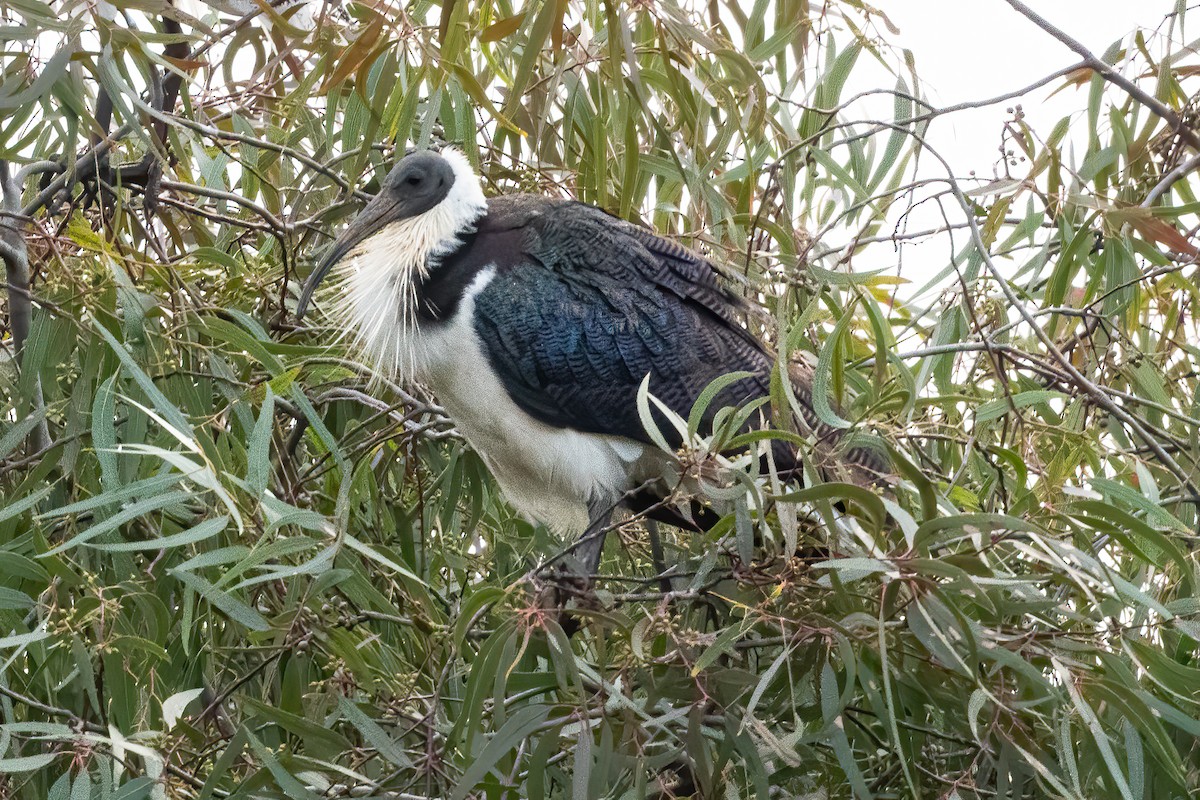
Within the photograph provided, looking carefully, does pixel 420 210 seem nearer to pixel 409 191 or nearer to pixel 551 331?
pixel 409 191

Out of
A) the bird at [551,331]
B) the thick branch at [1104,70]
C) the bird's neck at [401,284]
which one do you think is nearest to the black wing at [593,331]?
the bird at [551,331]

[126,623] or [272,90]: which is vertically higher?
[272,90]

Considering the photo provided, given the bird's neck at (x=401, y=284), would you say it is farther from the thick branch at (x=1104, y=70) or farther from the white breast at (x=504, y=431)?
the thick branch at (x=1104, y=70)

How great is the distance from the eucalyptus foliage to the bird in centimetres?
9

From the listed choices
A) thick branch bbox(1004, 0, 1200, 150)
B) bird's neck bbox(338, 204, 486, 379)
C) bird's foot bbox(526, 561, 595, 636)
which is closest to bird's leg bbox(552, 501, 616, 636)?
bird's foot bbox(526, 561, 595, 636)

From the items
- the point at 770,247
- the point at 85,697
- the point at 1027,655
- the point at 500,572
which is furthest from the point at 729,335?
the point at 85,697

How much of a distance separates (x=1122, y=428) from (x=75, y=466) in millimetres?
1902

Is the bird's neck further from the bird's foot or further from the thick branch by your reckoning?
the thick branch

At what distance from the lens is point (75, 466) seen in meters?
2.55

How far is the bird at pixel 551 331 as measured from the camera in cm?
288

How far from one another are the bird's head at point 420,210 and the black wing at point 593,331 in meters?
0.13

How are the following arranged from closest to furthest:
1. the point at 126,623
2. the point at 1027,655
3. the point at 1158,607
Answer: the point at 1158,607 < the point at 1027,655 < the point at 126,623

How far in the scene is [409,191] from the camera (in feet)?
9.76

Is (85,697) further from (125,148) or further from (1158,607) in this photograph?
(1158,607)
